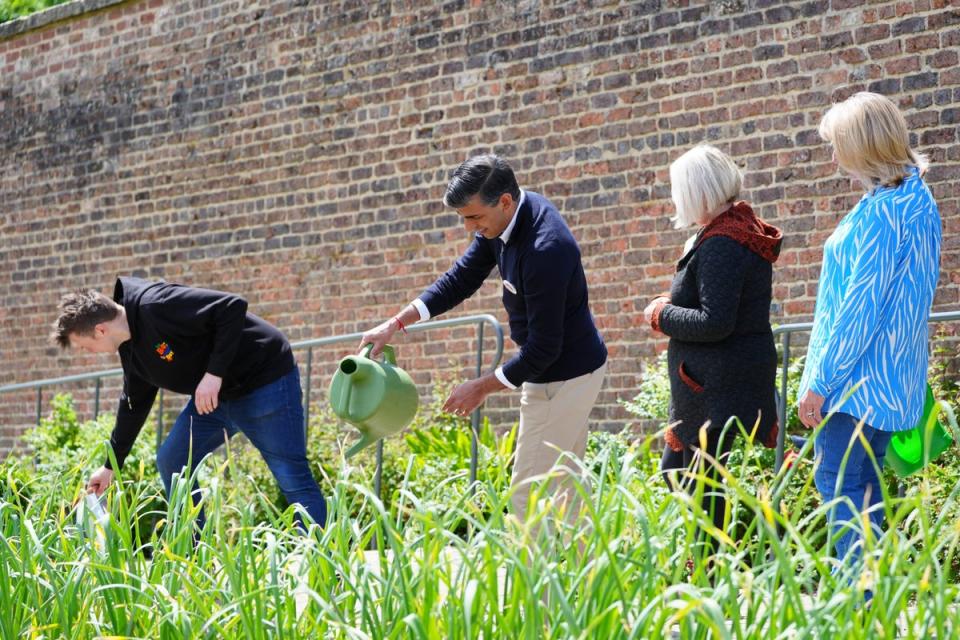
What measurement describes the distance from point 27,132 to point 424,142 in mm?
3734

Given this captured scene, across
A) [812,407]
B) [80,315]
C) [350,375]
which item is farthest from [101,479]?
[812,407]

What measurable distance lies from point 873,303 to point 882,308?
0.12 feet

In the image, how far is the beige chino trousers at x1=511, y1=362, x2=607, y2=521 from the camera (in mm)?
3816

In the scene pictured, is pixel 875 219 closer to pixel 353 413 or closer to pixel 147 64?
pixel 353 413

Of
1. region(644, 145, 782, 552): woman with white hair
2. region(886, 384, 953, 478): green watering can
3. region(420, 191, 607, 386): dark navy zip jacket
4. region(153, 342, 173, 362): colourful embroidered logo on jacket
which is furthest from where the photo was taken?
region(153, 342, 173, 362): colourful embroidered logo on jacket

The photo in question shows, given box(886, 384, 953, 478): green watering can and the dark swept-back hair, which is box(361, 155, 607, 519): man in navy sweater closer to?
the dark swept-back hair

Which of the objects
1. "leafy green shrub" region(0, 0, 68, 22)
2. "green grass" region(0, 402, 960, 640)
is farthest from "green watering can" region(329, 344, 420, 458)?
"leafy green shrub" region(0, 0, 68, 22)

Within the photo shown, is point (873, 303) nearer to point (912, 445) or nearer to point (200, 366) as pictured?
point (912, 445)

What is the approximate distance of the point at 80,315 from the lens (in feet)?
13.7

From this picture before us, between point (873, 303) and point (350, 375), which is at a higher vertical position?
point (873, 303)

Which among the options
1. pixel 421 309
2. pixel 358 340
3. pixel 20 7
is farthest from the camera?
pixel 20 7

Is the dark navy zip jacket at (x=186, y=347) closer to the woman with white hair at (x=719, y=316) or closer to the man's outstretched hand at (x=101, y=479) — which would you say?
the man's outstretched hand at (x=101, y=479)

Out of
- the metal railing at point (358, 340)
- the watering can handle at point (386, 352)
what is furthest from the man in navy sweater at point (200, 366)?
the watering can handle at point (386, 352)

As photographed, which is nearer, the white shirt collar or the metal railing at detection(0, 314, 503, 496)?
the white shirt collar
